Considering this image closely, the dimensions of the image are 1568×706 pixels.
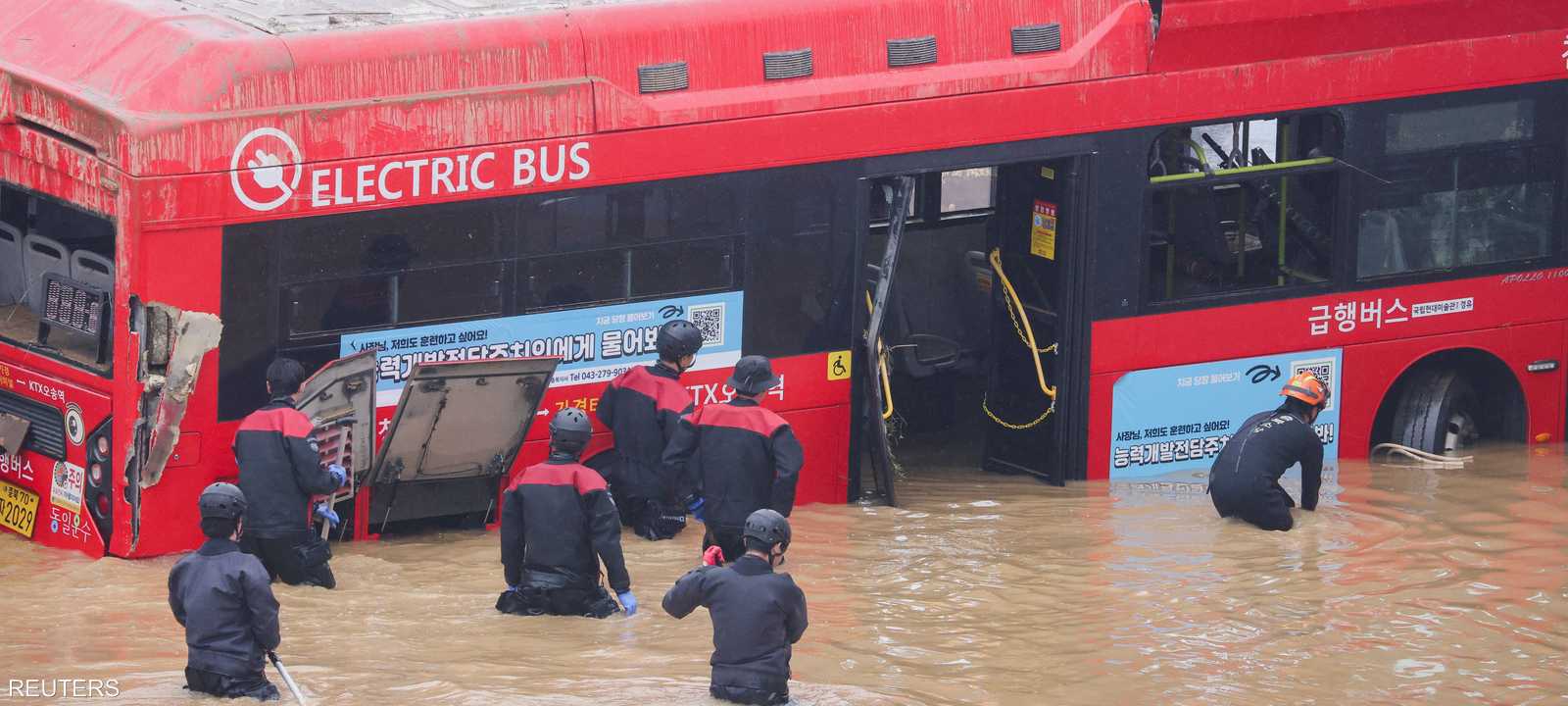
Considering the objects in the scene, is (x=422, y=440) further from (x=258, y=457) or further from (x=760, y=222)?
(x=760, y=222)

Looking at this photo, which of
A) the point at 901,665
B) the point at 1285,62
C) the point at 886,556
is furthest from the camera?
the point at 1285,62

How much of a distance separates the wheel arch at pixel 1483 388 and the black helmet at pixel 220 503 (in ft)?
24.8

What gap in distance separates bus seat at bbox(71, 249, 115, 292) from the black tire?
7.65 meters

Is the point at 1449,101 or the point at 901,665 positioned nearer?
the point at 901,665

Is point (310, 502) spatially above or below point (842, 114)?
below

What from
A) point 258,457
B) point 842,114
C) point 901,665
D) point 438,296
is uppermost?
point 842,114

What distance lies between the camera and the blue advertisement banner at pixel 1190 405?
13.3 m

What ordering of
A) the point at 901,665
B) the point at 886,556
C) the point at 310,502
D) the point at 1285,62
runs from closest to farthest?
the point at 901,665 < the point at 310,502 < the point at 886,556 < the point at 1285,62

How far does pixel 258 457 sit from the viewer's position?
10.6 m

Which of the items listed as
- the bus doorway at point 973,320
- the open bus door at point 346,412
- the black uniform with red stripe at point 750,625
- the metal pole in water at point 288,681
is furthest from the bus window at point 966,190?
the metal pole in water at point 288,681

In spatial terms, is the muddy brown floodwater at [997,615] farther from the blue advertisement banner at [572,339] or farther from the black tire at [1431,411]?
the black tire at [1431,411]

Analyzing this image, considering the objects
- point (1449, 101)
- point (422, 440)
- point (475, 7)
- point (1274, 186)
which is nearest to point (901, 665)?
point (422, 440)

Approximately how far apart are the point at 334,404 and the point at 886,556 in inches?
113

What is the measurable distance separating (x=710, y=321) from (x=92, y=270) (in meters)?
3.08
